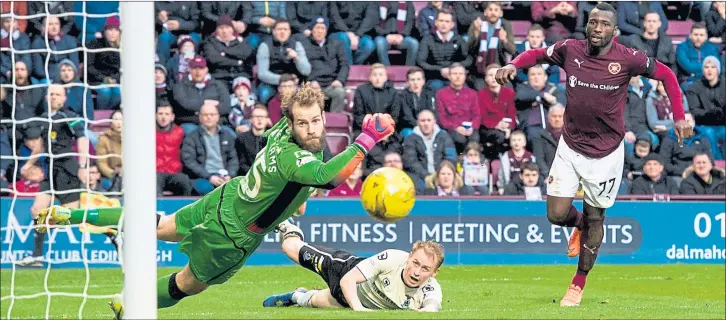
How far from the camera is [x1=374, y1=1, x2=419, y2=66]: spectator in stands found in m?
17.1

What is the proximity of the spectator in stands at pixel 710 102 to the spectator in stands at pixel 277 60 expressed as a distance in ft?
17.5

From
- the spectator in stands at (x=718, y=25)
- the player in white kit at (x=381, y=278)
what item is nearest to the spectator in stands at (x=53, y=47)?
the player in white kit at (x=381, y=278)

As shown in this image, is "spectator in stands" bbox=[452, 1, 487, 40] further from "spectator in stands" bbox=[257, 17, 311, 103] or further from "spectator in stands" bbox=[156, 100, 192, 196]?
"spectator in stands" bbox=[156, 100, 192, 196]

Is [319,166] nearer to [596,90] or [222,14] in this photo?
[596,90]

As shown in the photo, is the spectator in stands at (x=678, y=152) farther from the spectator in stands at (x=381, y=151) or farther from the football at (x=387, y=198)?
the football at (x=387, y=198)

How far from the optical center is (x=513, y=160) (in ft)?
53.1

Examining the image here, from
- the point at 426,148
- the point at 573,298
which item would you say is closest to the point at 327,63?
the point at 426,148

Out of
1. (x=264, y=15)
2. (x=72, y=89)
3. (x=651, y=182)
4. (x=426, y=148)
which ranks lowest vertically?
(x=651, y=182)

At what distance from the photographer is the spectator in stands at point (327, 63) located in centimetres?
1650

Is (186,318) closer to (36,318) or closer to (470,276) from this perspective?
(36,318)

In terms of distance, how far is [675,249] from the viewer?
1580cm

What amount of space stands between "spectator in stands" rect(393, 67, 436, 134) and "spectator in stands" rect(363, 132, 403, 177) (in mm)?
200

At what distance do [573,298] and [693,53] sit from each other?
8067 millimetres

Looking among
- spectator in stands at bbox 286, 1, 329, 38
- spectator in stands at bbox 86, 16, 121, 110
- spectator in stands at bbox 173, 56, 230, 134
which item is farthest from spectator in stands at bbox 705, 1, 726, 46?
spectator in stands at bbox 86, 16, 121, 110
